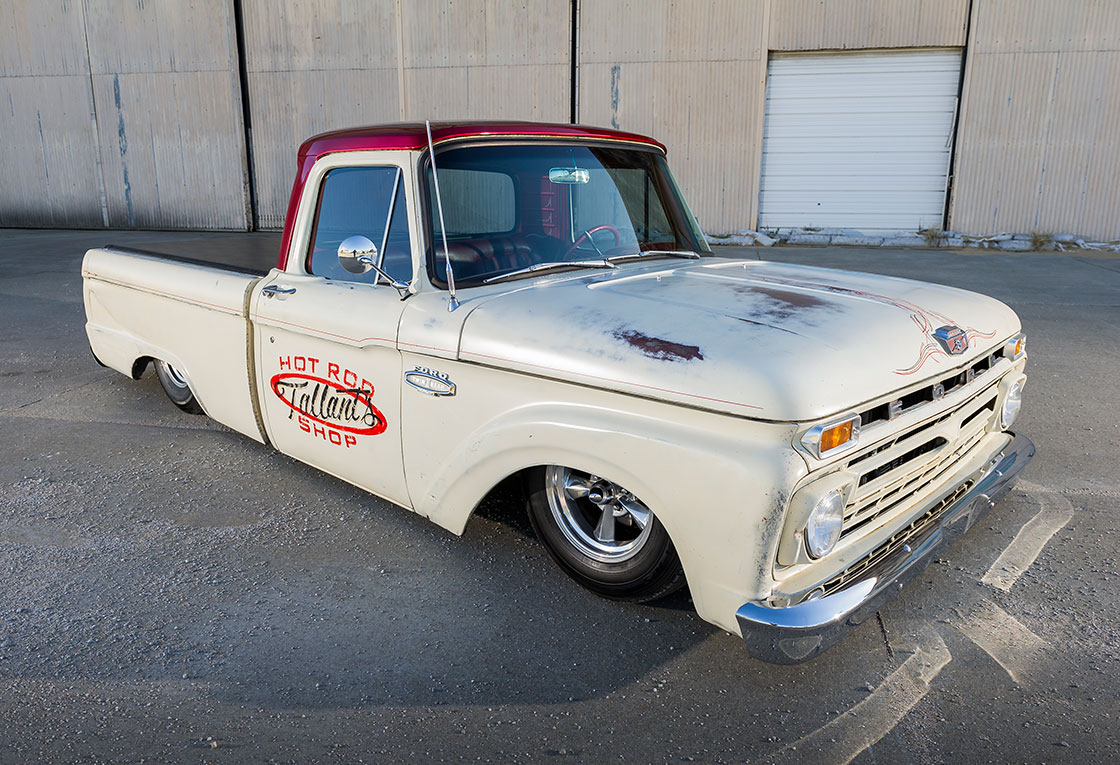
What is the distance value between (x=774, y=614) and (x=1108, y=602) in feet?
5.18

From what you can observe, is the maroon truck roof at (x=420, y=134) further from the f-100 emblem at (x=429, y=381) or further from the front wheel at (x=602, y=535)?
the front wheel at (x=602, y=535)

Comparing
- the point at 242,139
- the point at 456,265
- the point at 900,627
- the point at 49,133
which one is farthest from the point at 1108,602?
the point at 49,133

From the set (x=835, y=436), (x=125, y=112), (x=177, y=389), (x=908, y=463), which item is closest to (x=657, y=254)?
(x=908, y=463)

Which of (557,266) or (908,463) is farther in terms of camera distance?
(557,266)

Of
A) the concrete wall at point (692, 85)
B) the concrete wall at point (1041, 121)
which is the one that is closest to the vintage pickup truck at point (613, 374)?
the concrete wall at point (692, 85)

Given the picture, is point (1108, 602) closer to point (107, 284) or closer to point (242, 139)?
point (107, 284)

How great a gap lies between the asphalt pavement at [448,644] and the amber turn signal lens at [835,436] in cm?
79

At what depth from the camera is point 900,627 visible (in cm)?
277

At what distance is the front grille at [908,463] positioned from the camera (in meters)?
2.40

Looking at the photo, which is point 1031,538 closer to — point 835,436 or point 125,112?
point 835,436

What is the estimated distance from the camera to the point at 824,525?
7.44ft

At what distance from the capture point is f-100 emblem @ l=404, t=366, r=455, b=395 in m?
2.88

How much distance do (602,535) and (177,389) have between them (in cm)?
337

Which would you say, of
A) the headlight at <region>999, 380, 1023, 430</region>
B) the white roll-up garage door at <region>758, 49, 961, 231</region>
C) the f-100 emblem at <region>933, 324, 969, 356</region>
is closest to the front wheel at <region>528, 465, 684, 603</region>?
the f-100 emblem at <region>933, 324, 969, 356</region>
